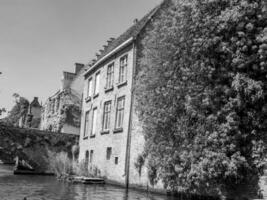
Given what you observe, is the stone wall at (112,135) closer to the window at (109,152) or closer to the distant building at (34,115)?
the window at (109,152)

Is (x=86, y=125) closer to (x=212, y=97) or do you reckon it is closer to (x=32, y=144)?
(x=32, y=144)

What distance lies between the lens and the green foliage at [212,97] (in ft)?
41.3

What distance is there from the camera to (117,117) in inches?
945

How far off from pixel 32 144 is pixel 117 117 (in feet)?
35.6

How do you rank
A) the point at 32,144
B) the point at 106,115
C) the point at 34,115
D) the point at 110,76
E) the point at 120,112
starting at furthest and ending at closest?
1. the point at 34,115
2. the point at 32,144
3. the point at 110,76
4. the point at 106,115
5. the point at 120,112

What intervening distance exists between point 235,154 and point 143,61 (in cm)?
616

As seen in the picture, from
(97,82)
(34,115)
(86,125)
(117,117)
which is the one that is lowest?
(117,117)

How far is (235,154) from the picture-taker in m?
12.6

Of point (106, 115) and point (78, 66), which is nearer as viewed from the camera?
point (106, 115)

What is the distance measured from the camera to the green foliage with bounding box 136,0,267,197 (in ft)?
41.3

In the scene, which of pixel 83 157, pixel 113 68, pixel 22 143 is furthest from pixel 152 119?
pixel 22 143

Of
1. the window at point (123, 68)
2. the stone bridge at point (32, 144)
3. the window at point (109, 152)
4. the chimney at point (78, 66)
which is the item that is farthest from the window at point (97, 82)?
the chimney at point (78, 66)

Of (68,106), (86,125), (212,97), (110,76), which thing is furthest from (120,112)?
(68,106)

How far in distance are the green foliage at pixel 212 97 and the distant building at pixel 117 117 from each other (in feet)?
14.5
